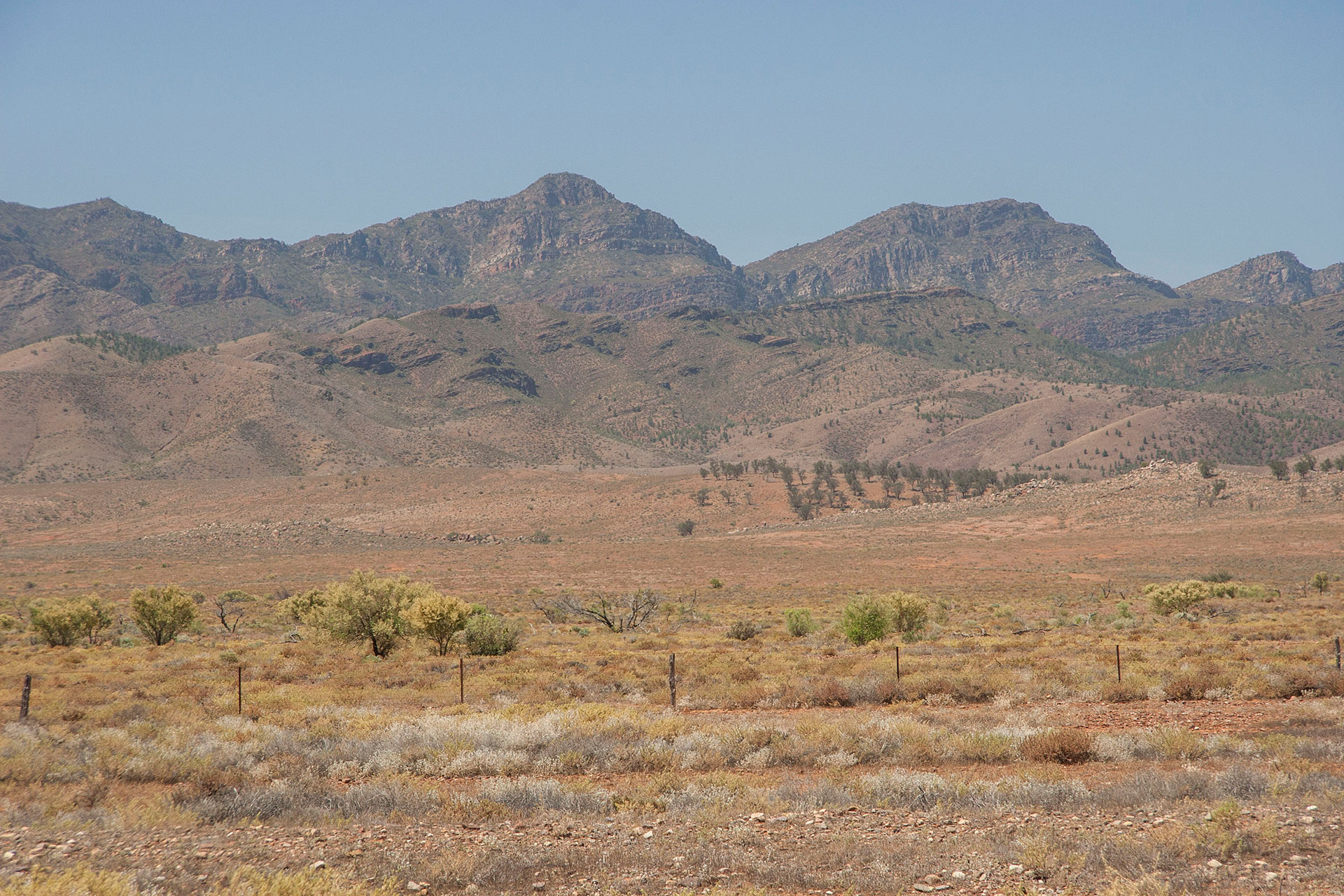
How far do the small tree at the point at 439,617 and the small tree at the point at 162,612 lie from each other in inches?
429

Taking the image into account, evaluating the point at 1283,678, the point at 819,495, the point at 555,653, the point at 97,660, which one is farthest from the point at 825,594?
the point at 819,495

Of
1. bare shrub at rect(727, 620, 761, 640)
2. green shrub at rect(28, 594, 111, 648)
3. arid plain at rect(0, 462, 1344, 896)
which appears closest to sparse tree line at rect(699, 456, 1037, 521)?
arid plain at rect(0, 462, 1344, 896)

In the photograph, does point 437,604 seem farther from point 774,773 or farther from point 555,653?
point 774,773

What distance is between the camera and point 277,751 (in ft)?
40.3

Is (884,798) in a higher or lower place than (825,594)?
higher

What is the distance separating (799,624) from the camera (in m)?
28.9

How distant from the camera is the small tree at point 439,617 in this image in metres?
24.4

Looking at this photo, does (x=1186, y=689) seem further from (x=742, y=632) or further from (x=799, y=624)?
(x=742, y=632)

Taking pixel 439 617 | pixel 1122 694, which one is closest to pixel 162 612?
pixel 439 617

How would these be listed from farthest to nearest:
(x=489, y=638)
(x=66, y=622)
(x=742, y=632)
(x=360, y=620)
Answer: (x=66, y=622) < (x=742, y=632) < (x=360, y=620) < (x=489, y=638)

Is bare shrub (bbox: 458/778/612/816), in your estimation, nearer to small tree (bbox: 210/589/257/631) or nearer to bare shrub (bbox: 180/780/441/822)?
bare shrub (bbox: 180/780/441/822)

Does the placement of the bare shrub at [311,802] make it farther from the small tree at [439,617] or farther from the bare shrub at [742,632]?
the bare shrub at [742,632]

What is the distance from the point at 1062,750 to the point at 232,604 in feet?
141

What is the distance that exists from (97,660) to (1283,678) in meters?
29.2
